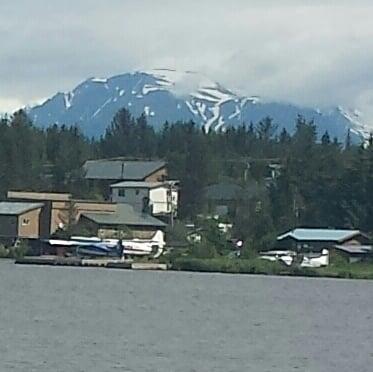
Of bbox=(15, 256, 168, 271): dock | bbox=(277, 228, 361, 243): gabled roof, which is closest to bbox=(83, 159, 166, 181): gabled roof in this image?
bbox=(277, 228, 361, 243): gabled roof

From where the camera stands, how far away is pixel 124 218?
257ft

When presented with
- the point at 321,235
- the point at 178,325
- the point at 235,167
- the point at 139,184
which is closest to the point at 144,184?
the point at 139,184

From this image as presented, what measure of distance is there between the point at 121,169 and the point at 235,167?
41.5ft

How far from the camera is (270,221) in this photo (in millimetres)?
76625

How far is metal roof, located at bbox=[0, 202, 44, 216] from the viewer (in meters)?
73.9

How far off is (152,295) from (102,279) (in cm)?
1067

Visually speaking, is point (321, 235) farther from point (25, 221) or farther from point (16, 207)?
point (16, 207)

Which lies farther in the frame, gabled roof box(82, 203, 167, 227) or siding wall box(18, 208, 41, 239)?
gabled roof box(82, 203, 167, 227)

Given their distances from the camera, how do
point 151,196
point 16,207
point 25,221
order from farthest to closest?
point 151,196 → point 16,207 → point 25,221

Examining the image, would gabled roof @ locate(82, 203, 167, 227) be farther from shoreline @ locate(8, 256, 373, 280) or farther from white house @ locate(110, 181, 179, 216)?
shoreline @ locate(8, 256, 373, 280)

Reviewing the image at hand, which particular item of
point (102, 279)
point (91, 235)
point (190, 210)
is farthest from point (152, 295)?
point (190, 210)

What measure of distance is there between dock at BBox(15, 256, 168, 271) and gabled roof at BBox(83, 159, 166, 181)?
2097 cm

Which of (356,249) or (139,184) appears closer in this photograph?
(356,249)

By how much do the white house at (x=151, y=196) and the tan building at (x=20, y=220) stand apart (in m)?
9.38
